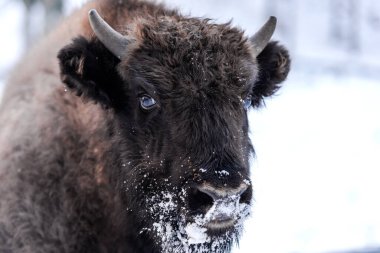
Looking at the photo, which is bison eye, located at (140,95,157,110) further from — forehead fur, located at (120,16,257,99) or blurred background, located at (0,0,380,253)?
blurred background, located at (0,0,380,253)

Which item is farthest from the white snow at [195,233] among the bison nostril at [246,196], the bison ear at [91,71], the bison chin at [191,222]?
the bison ear at [91,71]

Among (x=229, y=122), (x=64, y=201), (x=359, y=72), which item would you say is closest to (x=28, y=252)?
(x=64, y=201)

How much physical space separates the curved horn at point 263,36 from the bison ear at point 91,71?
0.92 meters

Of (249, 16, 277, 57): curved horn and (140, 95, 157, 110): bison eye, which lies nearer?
(140, 95, 157, 110): bison eye

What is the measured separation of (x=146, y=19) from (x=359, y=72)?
1713cm

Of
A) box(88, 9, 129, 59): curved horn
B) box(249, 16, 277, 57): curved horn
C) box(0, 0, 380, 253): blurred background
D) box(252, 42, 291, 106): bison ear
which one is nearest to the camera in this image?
box(88, 9, 129, 59): curved horn

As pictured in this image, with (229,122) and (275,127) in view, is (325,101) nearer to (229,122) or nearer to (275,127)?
(275,127)

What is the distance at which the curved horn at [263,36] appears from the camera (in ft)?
16.9

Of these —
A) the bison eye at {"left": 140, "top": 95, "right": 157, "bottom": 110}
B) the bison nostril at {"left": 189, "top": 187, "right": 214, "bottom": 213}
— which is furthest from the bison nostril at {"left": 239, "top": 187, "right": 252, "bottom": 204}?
the bison eye at {"left": 140, "top": 95, "right": 157, "bottom": 110}

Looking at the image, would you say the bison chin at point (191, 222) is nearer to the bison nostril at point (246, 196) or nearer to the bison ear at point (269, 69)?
the bison nostril at point (246, 196)

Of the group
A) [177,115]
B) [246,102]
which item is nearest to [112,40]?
[177,115]

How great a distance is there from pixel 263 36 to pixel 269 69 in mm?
294

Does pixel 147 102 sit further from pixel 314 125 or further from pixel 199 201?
pixel 314 125

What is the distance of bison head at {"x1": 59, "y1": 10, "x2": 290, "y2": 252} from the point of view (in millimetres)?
4266
